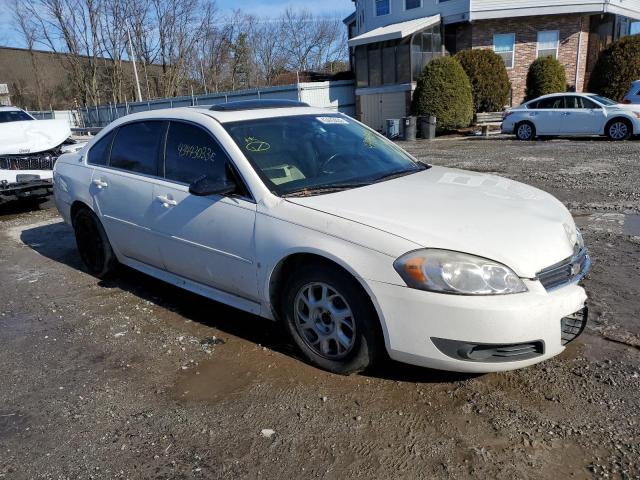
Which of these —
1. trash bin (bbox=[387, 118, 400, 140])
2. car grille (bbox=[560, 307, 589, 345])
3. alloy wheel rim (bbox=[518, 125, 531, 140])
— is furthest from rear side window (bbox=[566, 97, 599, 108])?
car grille (bbox=[560, 307, 589, 345])

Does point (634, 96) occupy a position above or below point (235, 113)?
below

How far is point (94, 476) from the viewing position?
2555mm

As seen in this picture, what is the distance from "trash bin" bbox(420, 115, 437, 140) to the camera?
64.5ft

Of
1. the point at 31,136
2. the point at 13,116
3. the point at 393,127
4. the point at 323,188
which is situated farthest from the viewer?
the point at 393,127

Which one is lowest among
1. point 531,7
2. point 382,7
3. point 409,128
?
point 409,128

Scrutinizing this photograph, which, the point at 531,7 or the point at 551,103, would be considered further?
the point at 531,7

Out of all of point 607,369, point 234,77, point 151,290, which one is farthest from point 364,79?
point 234,77

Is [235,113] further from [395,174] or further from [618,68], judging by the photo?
[618,68]

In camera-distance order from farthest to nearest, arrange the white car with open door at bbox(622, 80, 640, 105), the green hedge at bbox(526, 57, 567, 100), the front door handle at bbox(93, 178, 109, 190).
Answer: the green hedge at bbox(526, 57, 567, 100) < the white car with open door at bbox(622, 80, 640, 105) < the front door handle at bbox(93, 178, 109, 190)

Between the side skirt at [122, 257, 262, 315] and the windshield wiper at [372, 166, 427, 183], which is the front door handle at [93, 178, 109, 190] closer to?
the side skirt at [122, 257, 262, 315]

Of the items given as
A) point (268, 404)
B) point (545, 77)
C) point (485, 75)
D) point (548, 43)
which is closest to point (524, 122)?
point (485, 75)

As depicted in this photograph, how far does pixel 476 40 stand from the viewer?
23922mm

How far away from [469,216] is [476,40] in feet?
77.1

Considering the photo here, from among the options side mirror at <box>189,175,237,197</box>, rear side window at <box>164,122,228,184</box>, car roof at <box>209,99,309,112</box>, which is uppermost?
car roof at <box>209,99,309,112</box>
